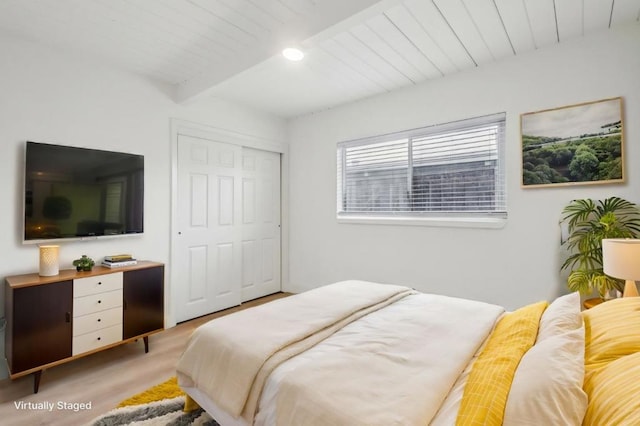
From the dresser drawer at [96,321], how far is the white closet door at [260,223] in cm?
A: 166

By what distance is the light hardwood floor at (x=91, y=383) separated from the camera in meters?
1.86

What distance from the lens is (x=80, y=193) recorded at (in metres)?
2.55

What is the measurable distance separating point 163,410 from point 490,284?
2647 millimetres

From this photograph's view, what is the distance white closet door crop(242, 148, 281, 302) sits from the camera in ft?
13.2

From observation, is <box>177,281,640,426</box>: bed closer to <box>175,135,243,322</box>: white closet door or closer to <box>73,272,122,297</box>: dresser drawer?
<box>73,272,122,297</box>: dresser drawer

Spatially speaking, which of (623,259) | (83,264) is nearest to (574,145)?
(623,259)

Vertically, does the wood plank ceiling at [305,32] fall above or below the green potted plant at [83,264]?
above

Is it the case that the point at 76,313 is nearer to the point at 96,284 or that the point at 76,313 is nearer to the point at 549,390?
the point at 96,284

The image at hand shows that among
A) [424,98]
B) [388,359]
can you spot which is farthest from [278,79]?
[388,359]

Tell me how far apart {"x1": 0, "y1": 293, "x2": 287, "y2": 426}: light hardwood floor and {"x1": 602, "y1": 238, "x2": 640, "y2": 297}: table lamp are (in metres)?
2.95

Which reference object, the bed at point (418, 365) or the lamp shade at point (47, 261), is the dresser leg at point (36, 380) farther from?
the bed at point (418, 365)

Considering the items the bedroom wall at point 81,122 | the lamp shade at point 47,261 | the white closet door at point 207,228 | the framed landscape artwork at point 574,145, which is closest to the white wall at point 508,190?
the framed landscape artwork at point 574,145

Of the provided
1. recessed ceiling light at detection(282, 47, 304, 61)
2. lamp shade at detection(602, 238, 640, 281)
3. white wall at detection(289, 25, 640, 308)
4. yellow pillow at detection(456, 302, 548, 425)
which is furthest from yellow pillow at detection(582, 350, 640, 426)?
recessed ceiling light at detection(282, 47, 304, 61)

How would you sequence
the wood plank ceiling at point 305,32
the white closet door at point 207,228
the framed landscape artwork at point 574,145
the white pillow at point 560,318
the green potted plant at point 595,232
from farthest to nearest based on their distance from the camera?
the white closet door at point 207,228 < the framed landscape artwork at point 574,145 < the green potted plant at point 595,232 < the wood plank ceiling at point 305,32 < the white pillow at point 560,318
